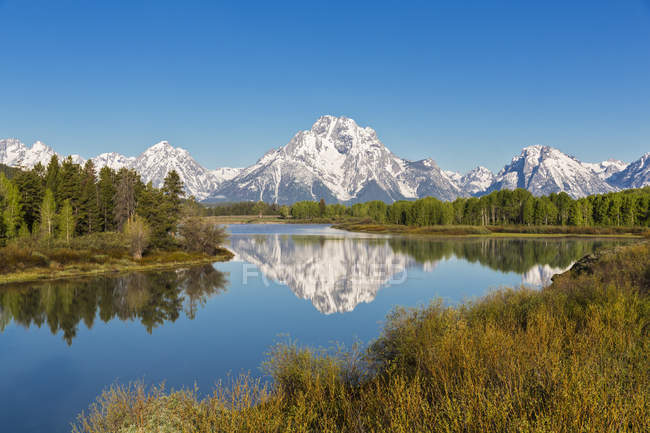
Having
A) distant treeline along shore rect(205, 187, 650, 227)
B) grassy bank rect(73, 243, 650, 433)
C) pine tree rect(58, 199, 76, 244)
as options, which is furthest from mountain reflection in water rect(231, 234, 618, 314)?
distant treeline along shore rect(205, 187, 650, 227)

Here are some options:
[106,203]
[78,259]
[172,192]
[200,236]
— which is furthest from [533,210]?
[78,259]

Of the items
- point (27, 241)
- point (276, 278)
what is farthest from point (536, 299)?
point (27, 241)

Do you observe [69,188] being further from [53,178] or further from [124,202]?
[53,178]

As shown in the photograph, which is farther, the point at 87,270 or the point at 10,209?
the point at 10,209

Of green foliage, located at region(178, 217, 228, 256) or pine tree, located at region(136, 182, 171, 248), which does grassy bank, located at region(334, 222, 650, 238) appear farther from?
pine tree, located at region(136, 182, 171, 248)

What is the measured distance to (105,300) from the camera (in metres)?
32.9

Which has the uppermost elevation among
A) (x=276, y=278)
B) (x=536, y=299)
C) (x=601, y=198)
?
(x=601, y=198)

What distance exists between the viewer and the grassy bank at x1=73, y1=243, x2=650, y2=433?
6180 mm

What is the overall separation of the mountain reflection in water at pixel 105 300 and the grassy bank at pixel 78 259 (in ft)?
13.3

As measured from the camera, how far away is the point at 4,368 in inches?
739

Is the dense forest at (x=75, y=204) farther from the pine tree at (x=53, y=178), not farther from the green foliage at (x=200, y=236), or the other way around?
the green foliage at (x=200, y=236)

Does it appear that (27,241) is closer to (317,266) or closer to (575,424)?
(317,266)

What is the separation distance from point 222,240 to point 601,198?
139 meters

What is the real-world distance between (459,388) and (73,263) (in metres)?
51.3
